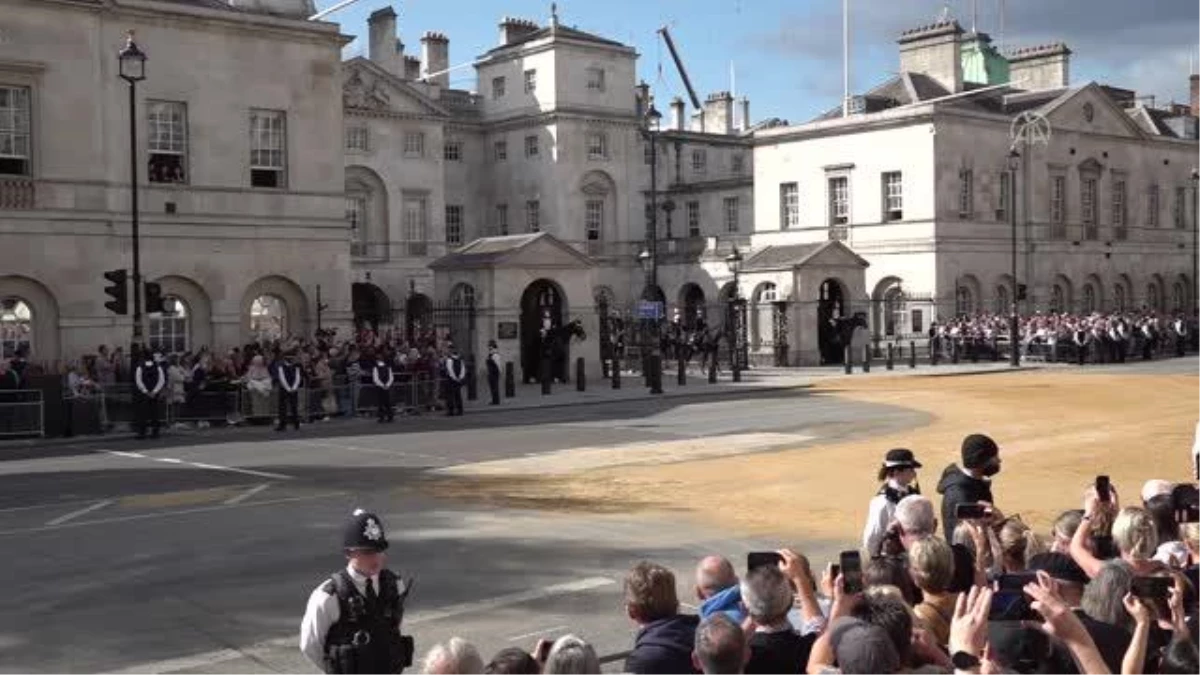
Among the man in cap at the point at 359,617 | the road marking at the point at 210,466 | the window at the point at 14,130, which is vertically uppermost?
the window at the point at 14,130

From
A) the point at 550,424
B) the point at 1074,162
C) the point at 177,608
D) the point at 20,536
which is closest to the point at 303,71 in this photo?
the point at 550,424

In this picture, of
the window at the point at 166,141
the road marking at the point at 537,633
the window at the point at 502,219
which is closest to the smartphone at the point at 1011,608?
the road marking at the point at 537,633

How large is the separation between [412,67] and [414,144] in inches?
443

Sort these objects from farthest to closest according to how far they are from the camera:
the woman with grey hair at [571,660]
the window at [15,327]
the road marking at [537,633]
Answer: the window at [15,327]
the road marking at [537,633]
the woman with grey hair at [571,660]

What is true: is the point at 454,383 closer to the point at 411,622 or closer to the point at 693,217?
the point at 411,622

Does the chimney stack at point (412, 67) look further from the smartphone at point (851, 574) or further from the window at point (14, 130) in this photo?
the smartphone at point (851, 574)

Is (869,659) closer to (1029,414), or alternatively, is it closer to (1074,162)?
(1029,414)

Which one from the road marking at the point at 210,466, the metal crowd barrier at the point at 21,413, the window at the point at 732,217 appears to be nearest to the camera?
the road marking at the point at 210,466

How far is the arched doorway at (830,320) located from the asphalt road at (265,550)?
26.4 meters

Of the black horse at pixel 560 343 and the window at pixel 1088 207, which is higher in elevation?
the window at pixel 1088 207

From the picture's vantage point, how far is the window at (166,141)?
1275 inches

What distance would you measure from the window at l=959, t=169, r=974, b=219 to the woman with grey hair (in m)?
54.8

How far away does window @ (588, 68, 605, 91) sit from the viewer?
64750 mm

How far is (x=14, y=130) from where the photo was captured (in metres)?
30.4
